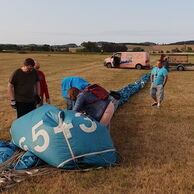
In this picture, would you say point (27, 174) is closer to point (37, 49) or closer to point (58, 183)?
point (58, 183)

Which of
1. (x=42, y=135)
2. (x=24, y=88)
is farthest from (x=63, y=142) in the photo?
(x=24, y=88)

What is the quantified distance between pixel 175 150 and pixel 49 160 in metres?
2.39

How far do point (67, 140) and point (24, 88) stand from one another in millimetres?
1774

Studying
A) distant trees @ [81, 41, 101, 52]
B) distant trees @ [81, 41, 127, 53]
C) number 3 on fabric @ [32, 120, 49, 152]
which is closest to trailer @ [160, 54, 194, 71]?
number 3 on fabric @ [32, 120, 49, 152]

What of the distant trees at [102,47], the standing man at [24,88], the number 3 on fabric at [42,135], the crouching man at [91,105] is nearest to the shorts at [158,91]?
the crouching man at [91,105]

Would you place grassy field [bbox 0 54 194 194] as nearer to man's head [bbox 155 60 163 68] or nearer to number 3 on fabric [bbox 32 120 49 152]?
number 3 on fabric [bbox 32 120 49 152]

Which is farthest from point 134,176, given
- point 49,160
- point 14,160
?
point 14,160

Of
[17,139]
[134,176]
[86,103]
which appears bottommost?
[134,176]

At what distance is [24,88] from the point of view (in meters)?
5.39

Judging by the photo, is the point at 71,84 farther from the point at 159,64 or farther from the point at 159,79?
the point at 159,64

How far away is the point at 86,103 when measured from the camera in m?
4.73

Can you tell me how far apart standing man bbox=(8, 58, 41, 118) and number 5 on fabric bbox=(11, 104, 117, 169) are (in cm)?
101

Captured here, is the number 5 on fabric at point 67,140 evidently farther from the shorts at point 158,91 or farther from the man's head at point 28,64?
the shorts at point 158,91

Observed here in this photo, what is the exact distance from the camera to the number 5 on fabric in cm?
415
